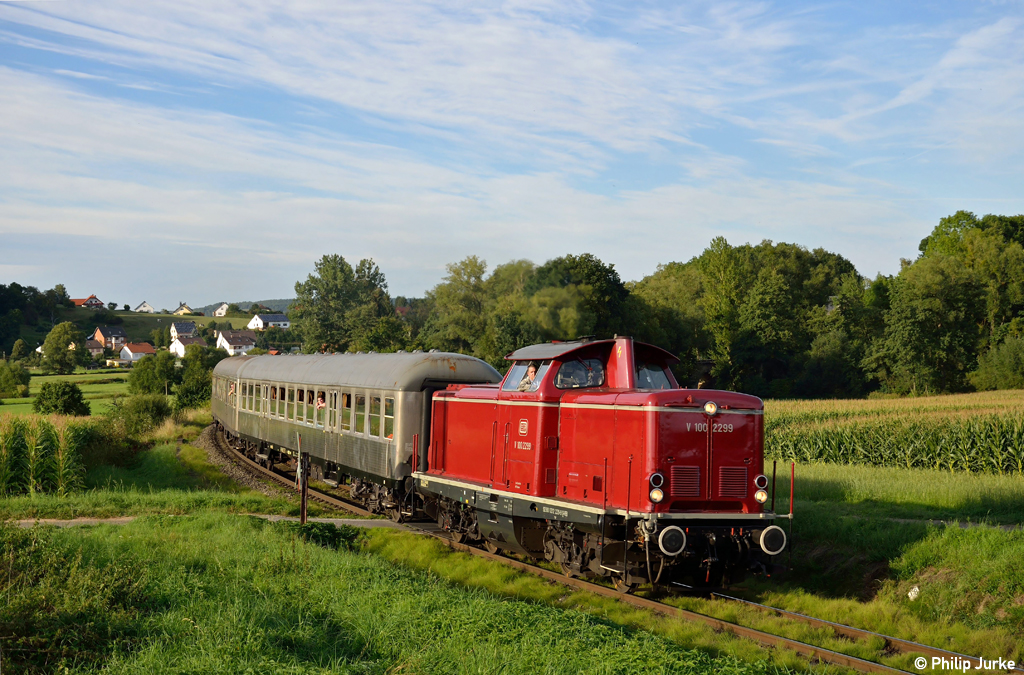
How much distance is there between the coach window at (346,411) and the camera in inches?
778

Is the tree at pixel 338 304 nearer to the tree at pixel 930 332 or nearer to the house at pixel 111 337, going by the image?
the house at pixel 111 337

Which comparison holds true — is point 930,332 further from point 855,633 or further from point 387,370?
point 855,633

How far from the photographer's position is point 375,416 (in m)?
18.2

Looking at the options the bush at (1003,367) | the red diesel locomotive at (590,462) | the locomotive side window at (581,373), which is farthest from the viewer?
the bush at (1003,367)

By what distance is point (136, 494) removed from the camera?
67.3 feet

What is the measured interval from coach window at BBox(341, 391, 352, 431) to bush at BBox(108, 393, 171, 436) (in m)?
19.6

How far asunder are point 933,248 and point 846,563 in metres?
90.1

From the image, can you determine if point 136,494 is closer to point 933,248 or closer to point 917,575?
point 917,575

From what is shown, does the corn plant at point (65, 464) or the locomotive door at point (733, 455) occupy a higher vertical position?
the locomotive door at point (733, 455)

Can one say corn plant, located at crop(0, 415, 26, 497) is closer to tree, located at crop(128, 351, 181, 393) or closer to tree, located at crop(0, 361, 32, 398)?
tree, located at crop(128, 351, 181, 393)

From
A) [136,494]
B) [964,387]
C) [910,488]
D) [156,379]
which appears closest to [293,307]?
[156,379]

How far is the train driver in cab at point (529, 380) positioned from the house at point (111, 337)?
117215mm

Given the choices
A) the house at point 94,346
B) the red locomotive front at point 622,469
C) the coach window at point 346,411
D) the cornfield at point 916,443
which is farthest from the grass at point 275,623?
the house at point 94,346

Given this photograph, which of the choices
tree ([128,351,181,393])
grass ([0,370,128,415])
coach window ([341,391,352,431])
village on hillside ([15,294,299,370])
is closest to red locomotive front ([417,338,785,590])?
coach window ([341,391,352,431])
